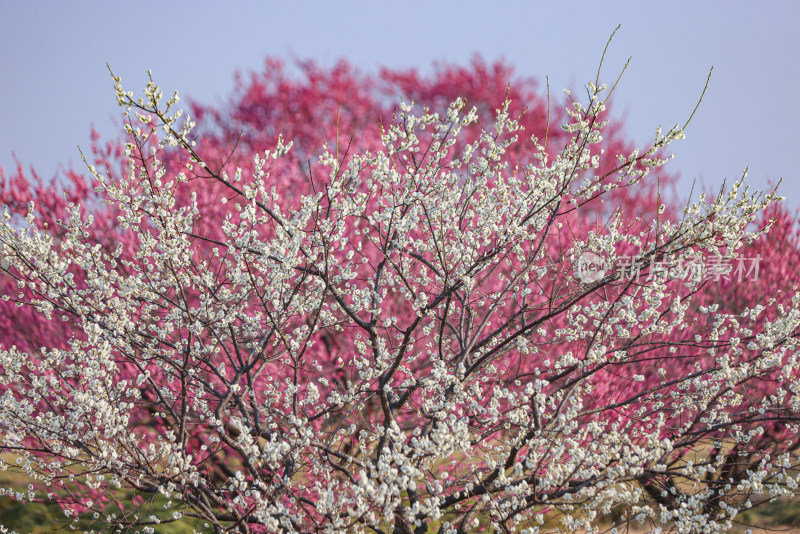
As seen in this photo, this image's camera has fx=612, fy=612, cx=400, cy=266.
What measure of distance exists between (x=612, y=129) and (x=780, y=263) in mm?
5651

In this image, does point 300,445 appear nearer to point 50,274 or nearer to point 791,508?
point 50,274

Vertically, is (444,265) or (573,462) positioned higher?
(444,265)

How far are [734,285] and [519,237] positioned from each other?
598cm

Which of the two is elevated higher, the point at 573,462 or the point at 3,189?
the point at 3,189

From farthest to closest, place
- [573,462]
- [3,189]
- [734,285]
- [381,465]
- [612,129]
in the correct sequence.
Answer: [612,129]
[734,285]
[3,189]
[573,462]
[381,465]

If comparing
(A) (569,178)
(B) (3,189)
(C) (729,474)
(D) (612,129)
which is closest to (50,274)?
(A) (569,178)

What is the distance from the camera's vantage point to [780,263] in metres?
9.16

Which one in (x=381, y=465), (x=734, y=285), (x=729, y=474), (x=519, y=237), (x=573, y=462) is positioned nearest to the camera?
(x=381, y=465)

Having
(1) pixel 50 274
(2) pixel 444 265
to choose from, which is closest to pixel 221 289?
(1) pixel 50 274

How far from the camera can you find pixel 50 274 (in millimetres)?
4180

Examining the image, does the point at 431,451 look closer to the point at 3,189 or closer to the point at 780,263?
the point at 3,189

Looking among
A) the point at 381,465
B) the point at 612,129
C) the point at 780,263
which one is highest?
the point at 612,129

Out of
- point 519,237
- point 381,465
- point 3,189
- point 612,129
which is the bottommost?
point 381,465

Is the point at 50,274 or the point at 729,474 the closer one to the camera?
the point at 50,274
